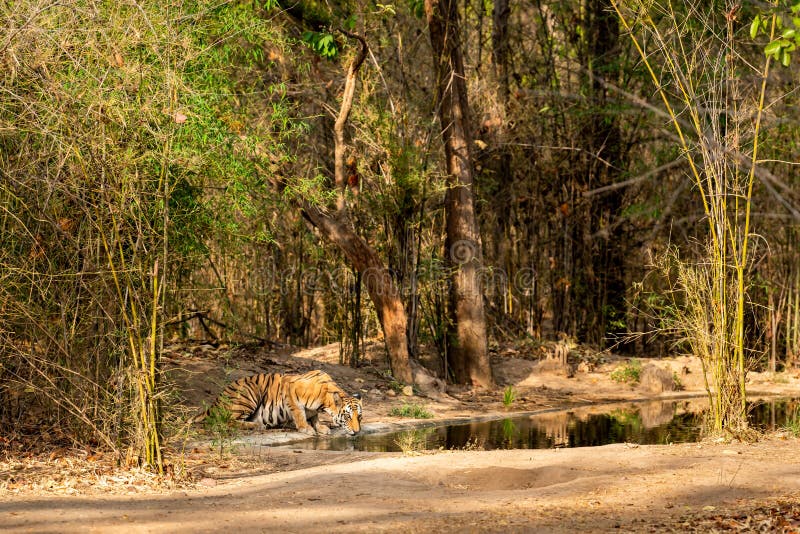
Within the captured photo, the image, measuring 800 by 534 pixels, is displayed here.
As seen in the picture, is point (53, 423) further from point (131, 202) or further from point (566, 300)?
point (566, 300)

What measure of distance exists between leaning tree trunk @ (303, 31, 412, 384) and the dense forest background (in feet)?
0.13

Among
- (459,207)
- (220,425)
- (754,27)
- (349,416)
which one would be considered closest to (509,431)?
(349,416)

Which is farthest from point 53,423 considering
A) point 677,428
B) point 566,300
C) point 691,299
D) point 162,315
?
point 566,300

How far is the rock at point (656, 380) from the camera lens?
45.3ft

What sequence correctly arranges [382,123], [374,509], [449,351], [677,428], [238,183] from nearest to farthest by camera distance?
1. [374,509]
2. [238,183]
3. [677,428]
4. [382,123]
5. [449,351]

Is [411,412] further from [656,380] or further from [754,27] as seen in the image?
[754,27]

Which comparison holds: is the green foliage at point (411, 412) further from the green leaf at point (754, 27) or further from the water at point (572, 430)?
the green leaf at point (754, 27)

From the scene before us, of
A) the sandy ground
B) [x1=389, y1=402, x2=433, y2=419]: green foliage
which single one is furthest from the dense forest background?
[x1=389, y1=402, x2=433, y2=419]: green foliage

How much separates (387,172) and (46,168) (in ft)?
19.8

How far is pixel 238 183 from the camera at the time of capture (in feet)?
31.3

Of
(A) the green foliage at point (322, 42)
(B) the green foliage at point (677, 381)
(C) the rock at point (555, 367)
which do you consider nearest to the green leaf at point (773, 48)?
(A) the green foliage at point (322, 42)

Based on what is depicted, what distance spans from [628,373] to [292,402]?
573cm

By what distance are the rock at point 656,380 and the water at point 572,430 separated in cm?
116

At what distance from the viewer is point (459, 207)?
44.5ft
